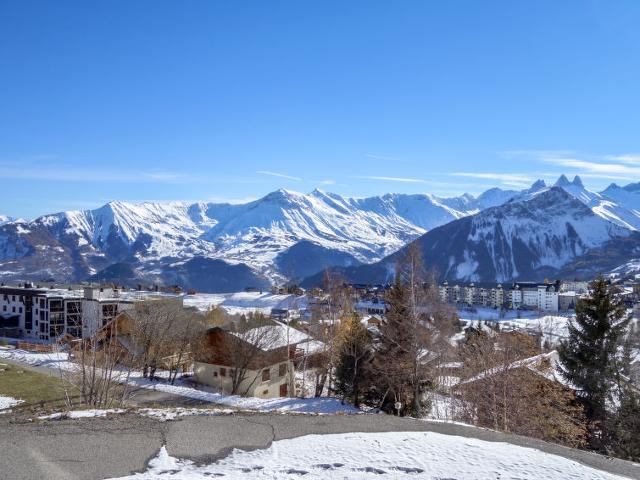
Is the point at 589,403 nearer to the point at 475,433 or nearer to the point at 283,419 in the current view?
the point at 475,433

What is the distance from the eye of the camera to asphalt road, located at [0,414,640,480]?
11205mm

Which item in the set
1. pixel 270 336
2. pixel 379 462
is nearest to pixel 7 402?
pixel 270 336

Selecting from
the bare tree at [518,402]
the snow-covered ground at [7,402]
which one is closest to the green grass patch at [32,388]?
the snow-covered ground at [7,402]

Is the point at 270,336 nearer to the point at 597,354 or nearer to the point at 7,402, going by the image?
the point at 7,402

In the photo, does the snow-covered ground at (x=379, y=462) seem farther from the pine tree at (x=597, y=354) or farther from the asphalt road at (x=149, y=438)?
the pine tree at (x=597, y=354)

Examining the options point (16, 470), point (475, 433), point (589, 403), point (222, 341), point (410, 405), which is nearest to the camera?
point (16, 470)

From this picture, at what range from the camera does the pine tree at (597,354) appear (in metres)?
26.1

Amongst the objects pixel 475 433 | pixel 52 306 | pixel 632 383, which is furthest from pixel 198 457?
pixel 52 306

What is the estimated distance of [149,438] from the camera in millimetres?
13273

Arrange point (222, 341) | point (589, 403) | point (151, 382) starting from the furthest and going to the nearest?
point (222, 341) → point (151, 382) → point (589, 403)

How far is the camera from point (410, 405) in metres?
29.0

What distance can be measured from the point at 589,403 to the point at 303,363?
25091mm

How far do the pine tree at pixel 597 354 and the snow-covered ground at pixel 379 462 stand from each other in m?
15.3

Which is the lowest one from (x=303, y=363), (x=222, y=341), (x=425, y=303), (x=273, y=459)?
(x=303, y=363)
